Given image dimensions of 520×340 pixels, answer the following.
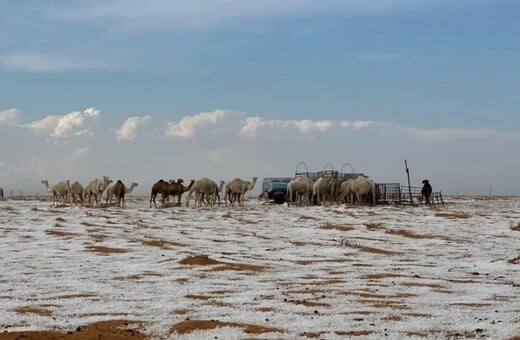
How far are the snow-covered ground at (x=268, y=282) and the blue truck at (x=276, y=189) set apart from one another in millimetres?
34001

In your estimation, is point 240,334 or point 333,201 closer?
point 240,334

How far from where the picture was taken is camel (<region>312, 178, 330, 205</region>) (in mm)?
53562

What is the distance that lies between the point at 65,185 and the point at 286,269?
4535 centimetres

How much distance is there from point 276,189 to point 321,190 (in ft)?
31.5

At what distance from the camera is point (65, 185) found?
58.1m

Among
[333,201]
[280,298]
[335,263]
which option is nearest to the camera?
[280,298]

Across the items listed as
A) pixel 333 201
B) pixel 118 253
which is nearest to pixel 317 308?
pixel 118 253

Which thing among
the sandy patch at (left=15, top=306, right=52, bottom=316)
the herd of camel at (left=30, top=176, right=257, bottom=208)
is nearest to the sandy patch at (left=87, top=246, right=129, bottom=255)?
the sandy patch at (left=15, top=306, right=52, bottom=316)

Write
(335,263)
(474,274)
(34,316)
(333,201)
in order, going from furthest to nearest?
1. (333,201)
2. (335,263)
3. (474,274)
4. (34,316)

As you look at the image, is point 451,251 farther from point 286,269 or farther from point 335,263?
point 286,269

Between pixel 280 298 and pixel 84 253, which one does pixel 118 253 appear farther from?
pixel 280 298

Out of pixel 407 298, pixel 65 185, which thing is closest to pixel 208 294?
pixel 407 298

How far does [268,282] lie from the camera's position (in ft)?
43.7

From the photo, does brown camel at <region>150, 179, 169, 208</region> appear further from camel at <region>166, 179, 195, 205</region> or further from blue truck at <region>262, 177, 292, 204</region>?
blue truck at <region>262, 177, 292, 204</region>
